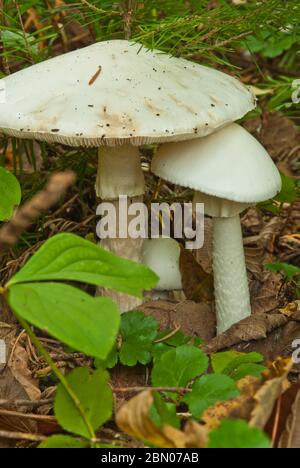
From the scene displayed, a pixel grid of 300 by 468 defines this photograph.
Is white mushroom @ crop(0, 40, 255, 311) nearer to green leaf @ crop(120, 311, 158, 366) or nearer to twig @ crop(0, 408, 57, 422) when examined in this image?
green leaf @ crop(120, 311, 158, 366)

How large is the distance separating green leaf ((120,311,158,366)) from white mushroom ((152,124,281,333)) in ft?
1.33

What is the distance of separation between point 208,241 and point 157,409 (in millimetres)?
1455

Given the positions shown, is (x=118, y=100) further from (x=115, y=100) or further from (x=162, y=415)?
(x=162, y=415)

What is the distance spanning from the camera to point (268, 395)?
60.4 inches

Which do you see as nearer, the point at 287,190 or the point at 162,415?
the point at 162,415

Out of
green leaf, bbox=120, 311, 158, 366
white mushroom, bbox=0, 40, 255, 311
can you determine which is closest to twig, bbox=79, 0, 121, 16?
white mushroom, bbox=0, 40, 255, 311

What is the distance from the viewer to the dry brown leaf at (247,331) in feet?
7.67

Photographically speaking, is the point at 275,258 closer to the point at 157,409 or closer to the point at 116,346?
the point at 116,346

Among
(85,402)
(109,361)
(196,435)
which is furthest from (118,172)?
(196,435)

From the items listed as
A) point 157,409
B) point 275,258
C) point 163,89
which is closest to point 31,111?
point 163,89

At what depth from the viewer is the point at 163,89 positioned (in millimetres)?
2141

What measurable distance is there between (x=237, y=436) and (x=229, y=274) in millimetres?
1222

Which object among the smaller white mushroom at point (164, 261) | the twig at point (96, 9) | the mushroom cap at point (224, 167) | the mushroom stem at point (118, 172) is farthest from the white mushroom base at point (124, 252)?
the twig at point (96, 9)

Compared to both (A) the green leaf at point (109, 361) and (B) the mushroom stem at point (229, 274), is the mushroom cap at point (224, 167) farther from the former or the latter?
(A) the green leaf at point (109, 361)
